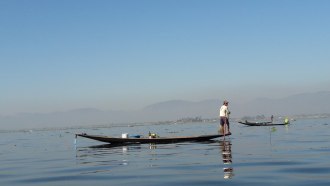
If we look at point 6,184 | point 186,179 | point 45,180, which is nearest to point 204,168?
point 186,179

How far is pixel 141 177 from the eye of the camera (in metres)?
14.5

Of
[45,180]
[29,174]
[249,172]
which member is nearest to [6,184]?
[45,180]

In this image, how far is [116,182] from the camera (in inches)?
537

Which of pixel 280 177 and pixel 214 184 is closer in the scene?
pixel 214 184

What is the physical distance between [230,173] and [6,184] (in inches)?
301

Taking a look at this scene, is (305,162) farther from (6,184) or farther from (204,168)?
(6,184)

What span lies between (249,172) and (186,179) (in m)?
2.39

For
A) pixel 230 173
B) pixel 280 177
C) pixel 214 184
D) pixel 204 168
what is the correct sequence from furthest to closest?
pixel 204 168, pixel 230 173, pixel 280 177, pixel 214 184

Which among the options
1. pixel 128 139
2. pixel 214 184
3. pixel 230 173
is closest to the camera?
pixel 214 184

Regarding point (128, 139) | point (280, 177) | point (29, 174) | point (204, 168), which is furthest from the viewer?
point (128, 139)

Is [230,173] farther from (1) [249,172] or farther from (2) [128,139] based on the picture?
(2) [128,139]

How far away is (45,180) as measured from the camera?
15.0m

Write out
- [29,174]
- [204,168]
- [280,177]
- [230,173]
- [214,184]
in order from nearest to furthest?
1. [214,184]
2. [280,177]
3. [230,173]
4. [204,168]
5. [29,174]

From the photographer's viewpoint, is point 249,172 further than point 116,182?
Yes
